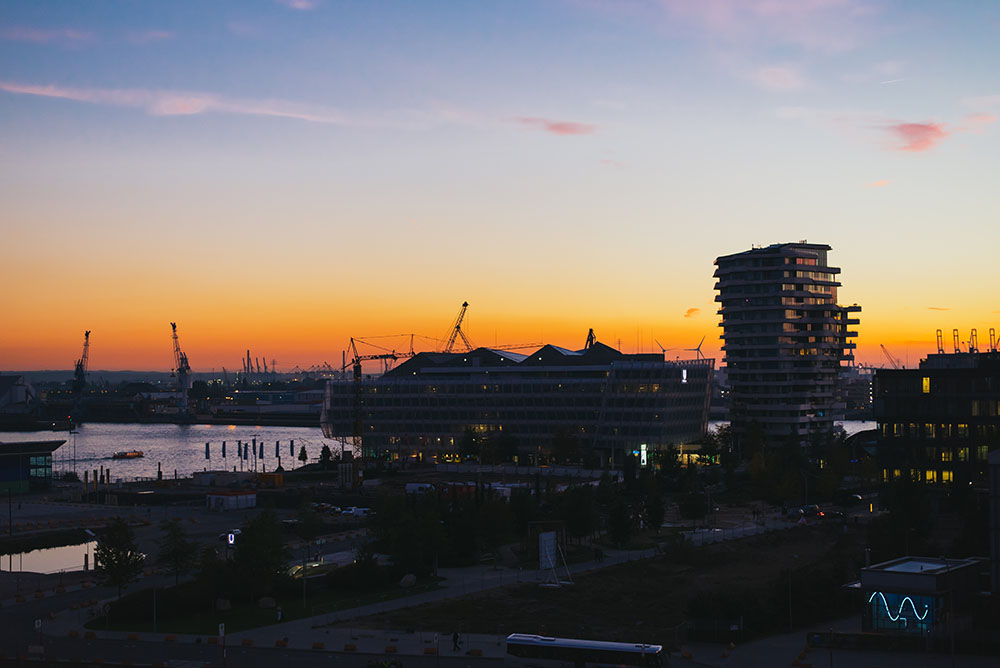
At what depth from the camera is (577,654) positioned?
158ft

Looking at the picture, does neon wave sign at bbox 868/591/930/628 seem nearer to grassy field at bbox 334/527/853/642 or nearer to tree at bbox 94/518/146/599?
grassy field at bbox 334/527/853/642

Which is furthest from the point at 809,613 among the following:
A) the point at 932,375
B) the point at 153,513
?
the point at 153,513

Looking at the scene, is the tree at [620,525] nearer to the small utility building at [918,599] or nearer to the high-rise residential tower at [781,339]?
the small utility building at [918,599]

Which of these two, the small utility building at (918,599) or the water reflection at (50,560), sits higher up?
the small utility building at (918,599)

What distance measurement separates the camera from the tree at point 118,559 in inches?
2547

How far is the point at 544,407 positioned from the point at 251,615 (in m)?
123

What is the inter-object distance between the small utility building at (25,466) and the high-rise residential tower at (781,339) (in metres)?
103

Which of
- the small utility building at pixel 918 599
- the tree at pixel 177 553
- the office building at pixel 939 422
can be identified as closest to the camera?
the small utility building at pixel 918 599

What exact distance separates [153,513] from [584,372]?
3316 inches

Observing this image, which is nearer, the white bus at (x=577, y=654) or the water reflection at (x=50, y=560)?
the white bus at (x=577, y=654)

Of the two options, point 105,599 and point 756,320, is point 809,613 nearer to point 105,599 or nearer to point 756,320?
point 105,599

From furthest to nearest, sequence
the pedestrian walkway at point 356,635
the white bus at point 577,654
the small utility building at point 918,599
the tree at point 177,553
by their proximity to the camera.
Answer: the tree at point 177,553
the small utility building at point 918,599
the pedestrian walkway at point 356,635
the white bus at point 577,654

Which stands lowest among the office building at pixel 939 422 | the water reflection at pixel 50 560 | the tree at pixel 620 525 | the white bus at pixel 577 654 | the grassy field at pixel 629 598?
the water reflection at pixel 50 560

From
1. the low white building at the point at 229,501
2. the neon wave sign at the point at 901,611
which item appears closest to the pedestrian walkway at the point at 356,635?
the neon wave sign at the point at 901,611
